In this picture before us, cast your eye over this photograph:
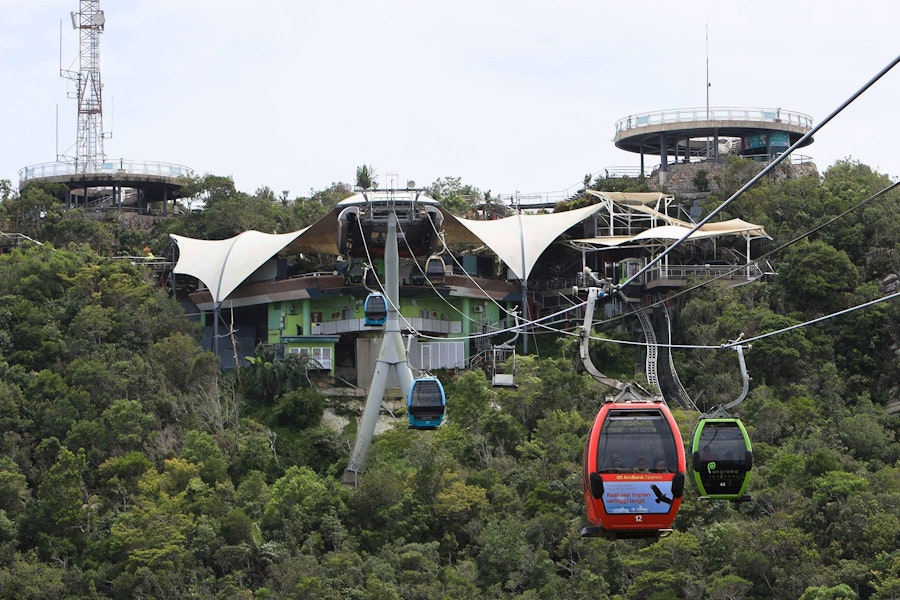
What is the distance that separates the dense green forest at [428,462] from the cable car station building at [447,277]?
1.91m

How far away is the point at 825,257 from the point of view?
5756 cm

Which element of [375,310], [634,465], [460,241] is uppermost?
[460,241]

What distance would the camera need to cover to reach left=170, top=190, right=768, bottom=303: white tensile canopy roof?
59.2 m

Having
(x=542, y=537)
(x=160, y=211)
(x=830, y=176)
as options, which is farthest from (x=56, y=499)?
(x=830, y=176)

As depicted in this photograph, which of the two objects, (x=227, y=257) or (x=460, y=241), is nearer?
(x=460, y=241)

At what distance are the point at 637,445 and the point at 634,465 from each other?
1.15 feet

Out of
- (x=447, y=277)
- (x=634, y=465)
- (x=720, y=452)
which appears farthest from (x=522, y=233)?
(x=634, y=465)

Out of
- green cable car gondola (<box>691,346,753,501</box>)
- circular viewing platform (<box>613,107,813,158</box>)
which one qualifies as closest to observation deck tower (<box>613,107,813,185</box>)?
circular viewing platform (<box>613,107,813,158</box>)

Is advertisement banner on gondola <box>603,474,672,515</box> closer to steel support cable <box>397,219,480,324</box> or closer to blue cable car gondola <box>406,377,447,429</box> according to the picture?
blue cable car gondola <box>406,377,447,429</box>

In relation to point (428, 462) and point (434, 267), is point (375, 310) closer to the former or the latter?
point (434, 267)

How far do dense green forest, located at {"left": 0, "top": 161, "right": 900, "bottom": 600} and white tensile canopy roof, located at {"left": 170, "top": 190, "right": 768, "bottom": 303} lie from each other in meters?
1.80

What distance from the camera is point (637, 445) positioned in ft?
98.3

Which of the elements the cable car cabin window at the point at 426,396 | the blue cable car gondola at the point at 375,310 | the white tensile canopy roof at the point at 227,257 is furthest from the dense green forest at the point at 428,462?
the cable car cabin window at the point at 426,396

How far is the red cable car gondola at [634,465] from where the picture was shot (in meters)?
29.8
